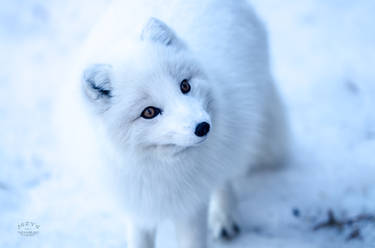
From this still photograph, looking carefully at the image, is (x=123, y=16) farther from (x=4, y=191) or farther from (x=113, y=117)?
(x=4, y=191)

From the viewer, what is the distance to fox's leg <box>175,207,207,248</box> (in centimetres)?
254

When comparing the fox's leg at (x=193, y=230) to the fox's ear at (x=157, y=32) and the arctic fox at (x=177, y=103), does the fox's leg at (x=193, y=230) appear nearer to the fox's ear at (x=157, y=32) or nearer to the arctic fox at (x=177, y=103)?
the arctic fox at (x=177, y=103)

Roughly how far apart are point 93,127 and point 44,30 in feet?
11.2

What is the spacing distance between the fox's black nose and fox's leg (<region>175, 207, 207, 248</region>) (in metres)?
0.86

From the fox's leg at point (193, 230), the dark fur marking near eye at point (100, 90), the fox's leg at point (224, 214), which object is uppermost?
the dark fur marking near eye at point (100, 90)

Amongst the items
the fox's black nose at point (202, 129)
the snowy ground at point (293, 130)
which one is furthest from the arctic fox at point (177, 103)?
the snowy ground at point (293, 130)

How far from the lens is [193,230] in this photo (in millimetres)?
2551

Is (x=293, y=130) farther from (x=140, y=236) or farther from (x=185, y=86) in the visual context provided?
(x=185, y=86)

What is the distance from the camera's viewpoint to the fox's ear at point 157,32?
2.07m

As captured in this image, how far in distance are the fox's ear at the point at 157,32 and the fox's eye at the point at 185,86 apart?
0.22 m

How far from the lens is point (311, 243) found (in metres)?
2.84

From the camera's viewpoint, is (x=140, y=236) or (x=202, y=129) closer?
(x=202, y=129)

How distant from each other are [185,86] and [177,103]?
16cm

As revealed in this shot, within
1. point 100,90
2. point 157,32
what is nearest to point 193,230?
point 100,90
